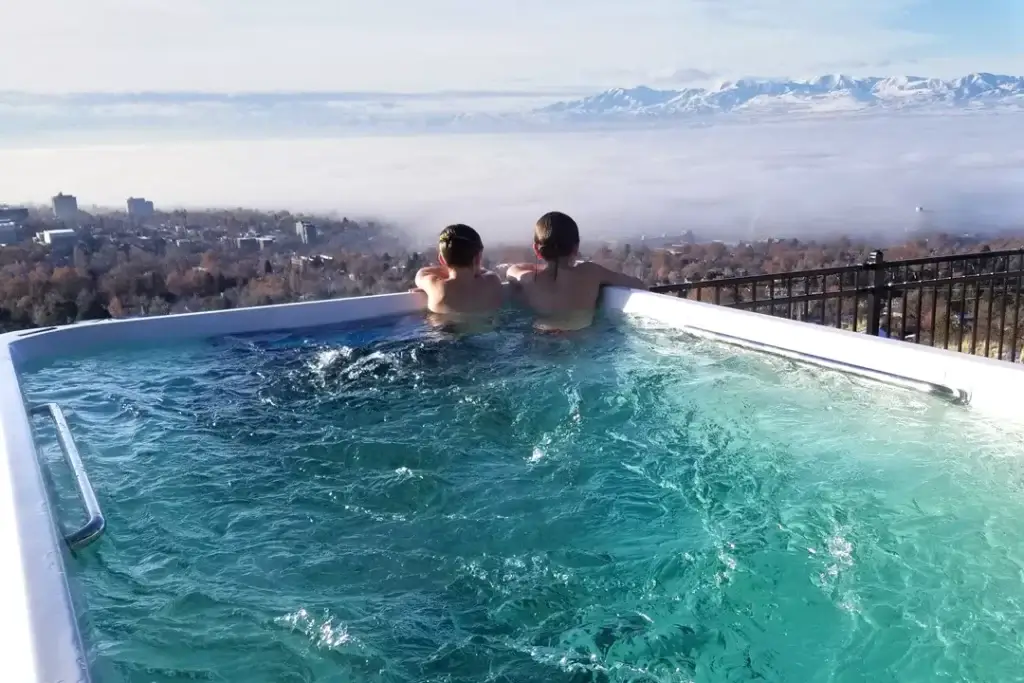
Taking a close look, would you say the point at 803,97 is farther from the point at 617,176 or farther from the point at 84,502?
the point at 84,502

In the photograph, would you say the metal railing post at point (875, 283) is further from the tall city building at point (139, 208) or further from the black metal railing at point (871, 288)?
the tall city building at point (139, 208)

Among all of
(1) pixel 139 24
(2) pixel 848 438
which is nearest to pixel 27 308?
(2) pixel 848 438

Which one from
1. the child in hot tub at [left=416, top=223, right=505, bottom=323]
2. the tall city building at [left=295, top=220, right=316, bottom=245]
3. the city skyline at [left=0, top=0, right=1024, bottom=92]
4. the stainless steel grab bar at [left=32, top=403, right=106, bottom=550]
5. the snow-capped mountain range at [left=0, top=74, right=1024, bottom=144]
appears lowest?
the stainless steel grab bar at [left=32, top=403, right=106, bottom=550]

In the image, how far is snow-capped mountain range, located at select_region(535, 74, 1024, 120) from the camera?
12.0 m

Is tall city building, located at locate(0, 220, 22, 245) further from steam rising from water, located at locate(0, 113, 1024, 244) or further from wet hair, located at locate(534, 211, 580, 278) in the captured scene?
wet hair, located at locate(534, 211, 580, 278)

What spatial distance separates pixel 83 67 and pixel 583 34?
18.6 feet

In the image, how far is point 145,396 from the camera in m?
3.18

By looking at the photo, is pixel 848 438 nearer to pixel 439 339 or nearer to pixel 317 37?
pixel 439 339

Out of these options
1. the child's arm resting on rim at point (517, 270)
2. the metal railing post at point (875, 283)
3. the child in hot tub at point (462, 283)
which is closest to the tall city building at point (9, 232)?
the child in hot tub at point (462, 283)

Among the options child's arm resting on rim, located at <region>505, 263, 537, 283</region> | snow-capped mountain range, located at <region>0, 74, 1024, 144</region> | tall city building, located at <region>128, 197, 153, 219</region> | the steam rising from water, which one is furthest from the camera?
snow-capped mountain range, located at <region>0, 74, 1024, 144</region>

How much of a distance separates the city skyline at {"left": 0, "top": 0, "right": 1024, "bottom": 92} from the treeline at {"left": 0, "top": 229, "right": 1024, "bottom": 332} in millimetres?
3159

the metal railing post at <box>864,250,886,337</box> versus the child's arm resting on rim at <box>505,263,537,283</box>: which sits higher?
the child's arm resting on rim at <box>505,263,537,283</box>

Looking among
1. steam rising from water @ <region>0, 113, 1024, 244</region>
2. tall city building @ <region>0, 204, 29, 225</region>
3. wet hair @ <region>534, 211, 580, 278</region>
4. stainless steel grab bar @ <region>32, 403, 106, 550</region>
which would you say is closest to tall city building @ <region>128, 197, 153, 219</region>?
steam rising from water @ <region>0, 113, 1024, 244</region>

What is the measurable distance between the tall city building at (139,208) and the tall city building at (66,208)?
1.23 ft
